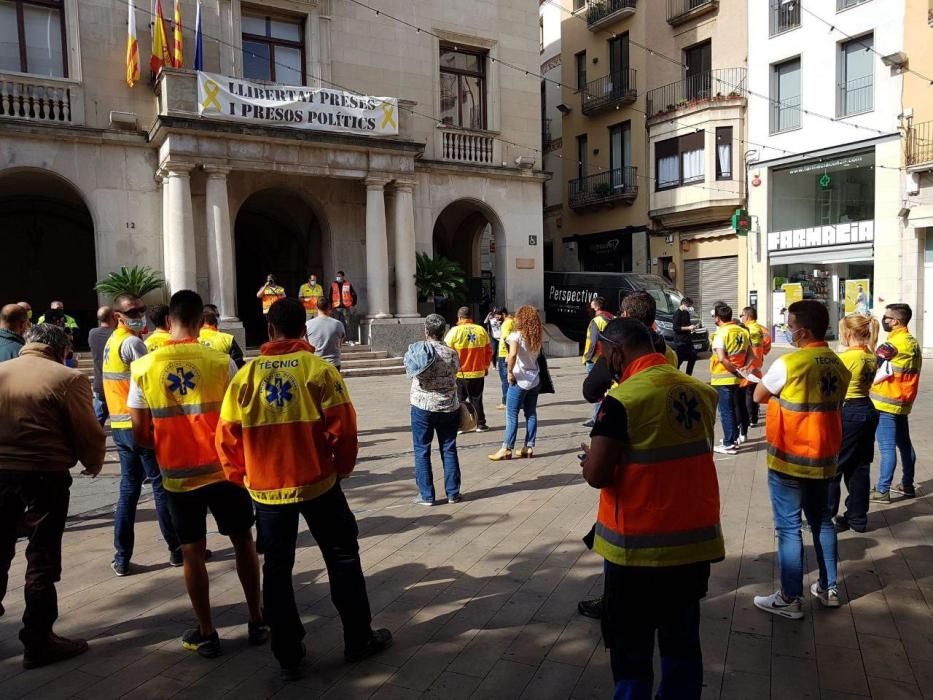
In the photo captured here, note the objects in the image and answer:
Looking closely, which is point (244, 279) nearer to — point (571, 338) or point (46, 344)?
point (571, 338)

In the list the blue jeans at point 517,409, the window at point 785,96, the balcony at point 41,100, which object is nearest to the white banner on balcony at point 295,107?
the balcony at point 41,100

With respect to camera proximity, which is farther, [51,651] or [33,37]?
[33,37]

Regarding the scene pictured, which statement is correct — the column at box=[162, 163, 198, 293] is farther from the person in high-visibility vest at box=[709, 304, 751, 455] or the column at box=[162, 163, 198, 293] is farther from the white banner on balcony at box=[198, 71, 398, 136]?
the person in high-visibility vest at box=[709, 304, 751, 455]

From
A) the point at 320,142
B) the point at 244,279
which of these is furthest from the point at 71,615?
the point at 244,279

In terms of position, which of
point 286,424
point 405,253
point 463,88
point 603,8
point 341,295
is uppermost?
point 603,8

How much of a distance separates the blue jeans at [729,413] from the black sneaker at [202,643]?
20.3 feet

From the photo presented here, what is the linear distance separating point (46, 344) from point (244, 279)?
68.4 feet

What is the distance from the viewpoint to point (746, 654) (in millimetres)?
3662

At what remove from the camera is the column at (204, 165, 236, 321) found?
16.4m

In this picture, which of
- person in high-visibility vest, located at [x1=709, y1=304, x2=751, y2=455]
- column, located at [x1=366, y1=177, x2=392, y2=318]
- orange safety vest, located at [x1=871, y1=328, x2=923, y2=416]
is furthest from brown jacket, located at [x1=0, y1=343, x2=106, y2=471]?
column, located at [x1=366, y1=177, x2=392, y2=318]

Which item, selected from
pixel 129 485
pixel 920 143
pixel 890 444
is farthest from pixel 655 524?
pixel 920 143

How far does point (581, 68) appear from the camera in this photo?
31375 millimetres

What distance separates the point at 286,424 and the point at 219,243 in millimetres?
14298

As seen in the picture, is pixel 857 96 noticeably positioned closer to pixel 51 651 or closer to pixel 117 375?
pixel 117 375
